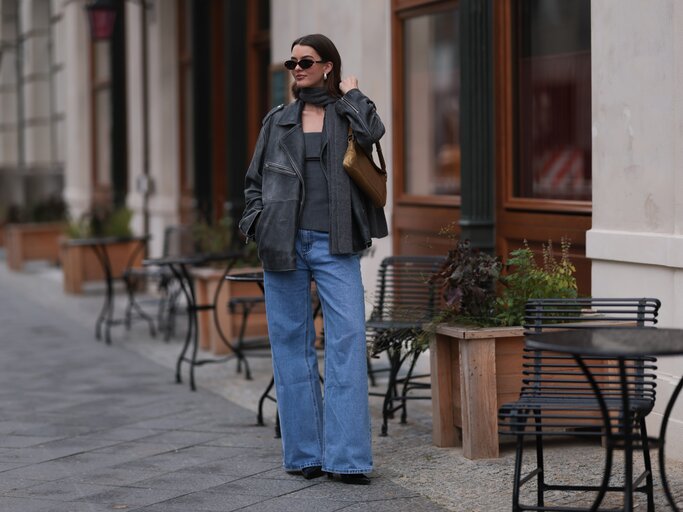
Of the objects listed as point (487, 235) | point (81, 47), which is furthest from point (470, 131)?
point (81, 47)

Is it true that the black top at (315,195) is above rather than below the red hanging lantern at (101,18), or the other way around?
below

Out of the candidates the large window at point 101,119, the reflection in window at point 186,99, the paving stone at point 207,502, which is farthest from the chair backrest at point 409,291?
the large window at point 101,119

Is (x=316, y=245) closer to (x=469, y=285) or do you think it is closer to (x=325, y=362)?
(x=325, y=362)

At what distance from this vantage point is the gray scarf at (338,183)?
5.90 meters

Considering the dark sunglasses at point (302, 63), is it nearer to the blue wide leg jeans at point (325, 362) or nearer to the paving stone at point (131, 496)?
the blue wide leg jeans at point (325, 362)

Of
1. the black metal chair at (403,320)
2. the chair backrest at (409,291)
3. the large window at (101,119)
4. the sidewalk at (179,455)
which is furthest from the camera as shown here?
the large window at (101,119)

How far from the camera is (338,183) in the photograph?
5926mm

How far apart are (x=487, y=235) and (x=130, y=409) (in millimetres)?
2415

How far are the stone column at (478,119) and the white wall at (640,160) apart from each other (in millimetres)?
1316

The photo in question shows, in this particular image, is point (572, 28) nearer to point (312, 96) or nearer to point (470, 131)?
point (470, 131)

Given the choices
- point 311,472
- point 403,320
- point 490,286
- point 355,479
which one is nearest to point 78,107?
point 403,320

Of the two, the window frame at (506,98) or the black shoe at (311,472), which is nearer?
the black shoe at (311,472)

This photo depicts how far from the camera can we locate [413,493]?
5754 millimetres

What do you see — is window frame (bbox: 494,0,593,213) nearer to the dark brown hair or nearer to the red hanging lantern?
the dark brown hair
